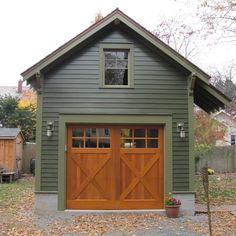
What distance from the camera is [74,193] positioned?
439 inches

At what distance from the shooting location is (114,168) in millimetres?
11227

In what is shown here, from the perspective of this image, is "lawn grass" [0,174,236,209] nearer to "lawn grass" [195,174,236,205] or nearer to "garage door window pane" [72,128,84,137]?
"lawn grass" [195,174,236,205]

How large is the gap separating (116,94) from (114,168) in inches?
81.5

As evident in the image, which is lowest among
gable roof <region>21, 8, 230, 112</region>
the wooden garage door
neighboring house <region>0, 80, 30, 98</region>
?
the wooden garage door

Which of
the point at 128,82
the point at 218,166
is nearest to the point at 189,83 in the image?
the point at 128,82

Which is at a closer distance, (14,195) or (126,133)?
(126,133)

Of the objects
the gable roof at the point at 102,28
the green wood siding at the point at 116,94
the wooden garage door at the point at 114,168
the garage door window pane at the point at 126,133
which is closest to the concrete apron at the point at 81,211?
the wooden garage door at the point at 114,168

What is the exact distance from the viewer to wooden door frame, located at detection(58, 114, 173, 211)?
36.1 feet

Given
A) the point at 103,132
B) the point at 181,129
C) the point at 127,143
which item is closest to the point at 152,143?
the point at 127,143

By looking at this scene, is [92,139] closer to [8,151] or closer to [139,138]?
[139,138]

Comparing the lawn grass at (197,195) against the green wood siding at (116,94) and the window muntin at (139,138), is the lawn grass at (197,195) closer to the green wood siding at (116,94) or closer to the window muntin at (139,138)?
the green wood siding at (116,94)

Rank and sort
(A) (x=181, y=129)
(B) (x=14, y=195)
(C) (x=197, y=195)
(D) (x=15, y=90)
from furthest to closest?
1. (D) (x=15, y=90)
2. (B) (x=14, y=195)
3. (C) (x=197, y=195)
4. (A) (x=181, y=129)

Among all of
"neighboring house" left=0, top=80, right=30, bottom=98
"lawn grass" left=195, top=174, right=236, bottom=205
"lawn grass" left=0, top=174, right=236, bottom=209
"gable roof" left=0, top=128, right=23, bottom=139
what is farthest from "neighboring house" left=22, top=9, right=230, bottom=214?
"neighboring house" left=0, top=80, right=30, bottom=98

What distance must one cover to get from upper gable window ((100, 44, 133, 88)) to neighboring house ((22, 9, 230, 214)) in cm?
3
